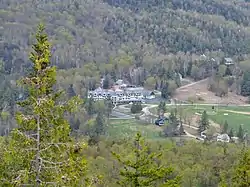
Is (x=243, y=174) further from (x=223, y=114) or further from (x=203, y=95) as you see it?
(x=203, y=95)

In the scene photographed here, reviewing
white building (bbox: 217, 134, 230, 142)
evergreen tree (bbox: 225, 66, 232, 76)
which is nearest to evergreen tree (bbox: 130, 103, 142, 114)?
white building (bbox: 217, 134, 230, 142)

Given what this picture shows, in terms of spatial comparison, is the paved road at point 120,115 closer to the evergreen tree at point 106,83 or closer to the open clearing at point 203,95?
the open clearing at point 203,95

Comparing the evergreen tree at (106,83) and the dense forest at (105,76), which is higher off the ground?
the dense forest at (105,76)

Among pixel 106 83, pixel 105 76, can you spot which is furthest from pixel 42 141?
pixel 105 76

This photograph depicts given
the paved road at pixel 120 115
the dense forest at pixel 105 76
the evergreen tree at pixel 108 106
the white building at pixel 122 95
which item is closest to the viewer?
the dense forest at pixel 105 76

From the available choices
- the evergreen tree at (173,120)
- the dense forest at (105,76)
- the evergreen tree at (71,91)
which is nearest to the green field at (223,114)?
the evergreen tree at (173,120)

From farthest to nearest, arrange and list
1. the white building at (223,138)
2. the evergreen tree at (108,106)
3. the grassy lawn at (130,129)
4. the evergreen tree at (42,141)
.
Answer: the evergreen tree at (108,106) → the grassy lawn at (130,129) → the white building at (223,138) → the evergreen tree at (42,141)

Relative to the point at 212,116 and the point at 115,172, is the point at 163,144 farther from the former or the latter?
the point at 212,116
